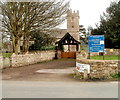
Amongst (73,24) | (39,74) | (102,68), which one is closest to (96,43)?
(102,68)

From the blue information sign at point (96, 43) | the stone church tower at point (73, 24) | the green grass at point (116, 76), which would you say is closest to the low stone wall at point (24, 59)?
the blue information sign at point (96, 43)

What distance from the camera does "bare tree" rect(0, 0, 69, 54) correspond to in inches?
817

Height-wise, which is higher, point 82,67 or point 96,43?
point 96,43

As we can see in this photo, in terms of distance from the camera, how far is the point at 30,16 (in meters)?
21.6

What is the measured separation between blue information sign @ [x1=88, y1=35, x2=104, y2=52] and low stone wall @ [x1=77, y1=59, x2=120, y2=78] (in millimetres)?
1445

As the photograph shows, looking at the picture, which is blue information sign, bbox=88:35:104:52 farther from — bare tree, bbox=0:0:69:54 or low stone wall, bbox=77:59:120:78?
bare tree, bbox=0:0:69:54

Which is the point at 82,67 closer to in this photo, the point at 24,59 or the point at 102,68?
the point at 102,68

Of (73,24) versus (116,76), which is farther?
(73,24)

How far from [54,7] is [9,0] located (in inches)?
229

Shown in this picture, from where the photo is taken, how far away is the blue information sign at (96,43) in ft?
38.1

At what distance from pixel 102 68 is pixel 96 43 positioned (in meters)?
2.09

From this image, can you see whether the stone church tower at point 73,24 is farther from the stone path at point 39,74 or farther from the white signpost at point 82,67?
the white signpost at point 82,67

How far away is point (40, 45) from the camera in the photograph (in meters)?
33.0

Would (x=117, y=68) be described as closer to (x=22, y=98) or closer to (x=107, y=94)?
(x=107, y=94)
